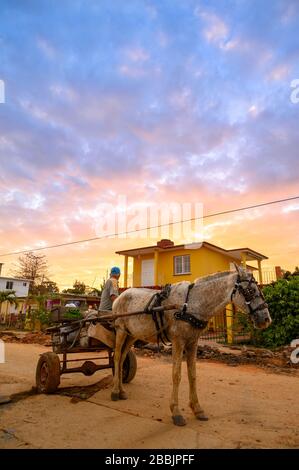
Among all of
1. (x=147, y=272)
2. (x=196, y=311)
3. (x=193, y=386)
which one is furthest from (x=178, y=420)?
(x=147, y=272)

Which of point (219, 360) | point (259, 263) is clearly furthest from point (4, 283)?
point (219, 360)

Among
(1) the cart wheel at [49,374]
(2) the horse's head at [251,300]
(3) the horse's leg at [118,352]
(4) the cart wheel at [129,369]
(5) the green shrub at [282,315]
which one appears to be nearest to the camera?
(2) the horse's head at [251,300]

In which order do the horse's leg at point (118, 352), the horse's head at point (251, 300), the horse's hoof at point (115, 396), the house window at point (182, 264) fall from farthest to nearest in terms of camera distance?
the house window at point (182, 264) < the horse's leg at point (118, 352) < the horse's hoof at point (115, 396) < the horse's head at point (251, 300)

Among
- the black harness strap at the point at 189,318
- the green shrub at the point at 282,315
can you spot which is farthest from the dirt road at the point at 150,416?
the green shrub at the point at 282,315

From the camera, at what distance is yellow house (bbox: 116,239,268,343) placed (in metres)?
25.6

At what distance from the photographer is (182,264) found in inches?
1048

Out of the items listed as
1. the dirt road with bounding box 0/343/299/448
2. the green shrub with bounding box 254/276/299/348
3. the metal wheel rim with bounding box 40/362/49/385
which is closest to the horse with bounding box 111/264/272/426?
the dirt road with bounding box 0/343/299/448

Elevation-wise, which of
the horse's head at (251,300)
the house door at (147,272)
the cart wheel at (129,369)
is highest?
the house door at (147,272)

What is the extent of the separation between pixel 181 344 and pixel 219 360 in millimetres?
7277

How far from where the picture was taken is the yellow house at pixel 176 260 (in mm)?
25609

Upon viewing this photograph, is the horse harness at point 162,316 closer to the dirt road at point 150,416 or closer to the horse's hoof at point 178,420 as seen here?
the horse's hoof at point 178,420

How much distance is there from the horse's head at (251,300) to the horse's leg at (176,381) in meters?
1.12

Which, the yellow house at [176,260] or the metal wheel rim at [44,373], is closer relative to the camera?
the metal wheel rim at [44,373]
